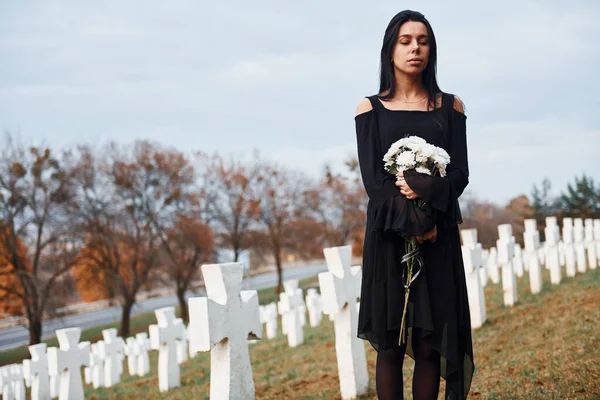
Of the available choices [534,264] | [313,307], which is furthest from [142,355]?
[534,264]

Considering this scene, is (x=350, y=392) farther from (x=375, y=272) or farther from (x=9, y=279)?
(x=9, y=279)

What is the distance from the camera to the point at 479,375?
19.0 feet

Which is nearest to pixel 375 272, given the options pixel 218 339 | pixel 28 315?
pixel 218 339

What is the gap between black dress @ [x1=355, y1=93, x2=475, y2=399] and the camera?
10.9ft

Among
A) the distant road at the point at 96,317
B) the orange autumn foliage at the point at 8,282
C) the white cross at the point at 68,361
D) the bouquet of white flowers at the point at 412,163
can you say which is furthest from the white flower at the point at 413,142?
the orange autumn foliage at the point at 8,282

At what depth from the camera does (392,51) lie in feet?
11.9

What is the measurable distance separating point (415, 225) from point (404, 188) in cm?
21

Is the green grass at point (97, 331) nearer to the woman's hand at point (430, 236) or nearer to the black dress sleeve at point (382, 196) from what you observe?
the black dress sleeve at point (382, 196)

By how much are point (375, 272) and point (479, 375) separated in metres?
2.84

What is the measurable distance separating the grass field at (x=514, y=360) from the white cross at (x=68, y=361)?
0.80 meters

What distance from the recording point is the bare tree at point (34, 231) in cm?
2367

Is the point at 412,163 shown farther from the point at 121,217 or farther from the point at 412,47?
the point at 121,217

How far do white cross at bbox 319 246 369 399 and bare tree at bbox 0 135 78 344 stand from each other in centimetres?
2006

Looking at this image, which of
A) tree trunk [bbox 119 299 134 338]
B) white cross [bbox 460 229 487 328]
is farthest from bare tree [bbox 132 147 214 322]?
white cross [bbox 460 229 487 328]
